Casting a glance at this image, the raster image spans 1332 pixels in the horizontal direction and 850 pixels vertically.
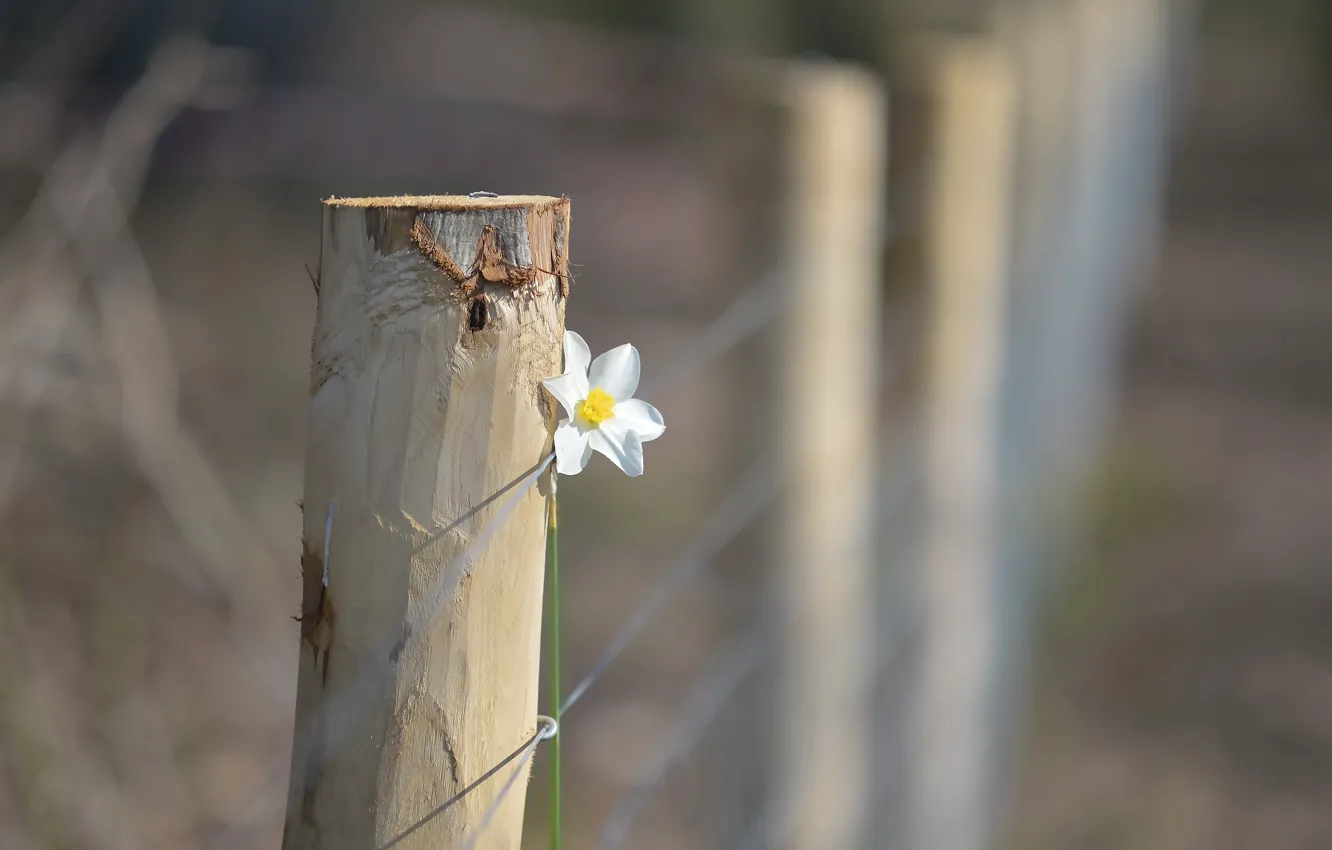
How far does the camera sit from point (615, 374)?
532 mm

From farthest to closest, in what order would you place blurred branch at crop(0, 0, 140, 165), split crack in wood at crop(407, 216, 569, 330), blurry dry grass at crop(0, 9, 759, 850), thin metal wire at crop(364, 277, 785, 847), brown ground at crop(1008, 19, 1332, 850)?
brown ground at crop(1008, 19, 1332, 850) → blurred branch at crop(0, 0, 140, 165) → blurry dry grass at crop(0, 9, 759, 850) → thin metal wire at crop(364, 277, 785, 847) → split crack in wood at crop(407, 216, 569, 330)

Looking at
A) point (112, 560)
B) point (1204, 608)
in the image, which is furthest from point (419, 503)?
point (1204, 608)

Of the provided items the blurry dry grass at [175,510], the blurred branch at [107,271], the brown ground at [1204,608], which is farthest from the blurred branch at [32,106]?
the brown ground at [1204,608]

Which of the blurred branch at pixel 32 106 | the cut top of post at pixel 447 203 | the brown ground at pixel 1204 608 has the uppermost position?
the blurred branch at pixel 32 106

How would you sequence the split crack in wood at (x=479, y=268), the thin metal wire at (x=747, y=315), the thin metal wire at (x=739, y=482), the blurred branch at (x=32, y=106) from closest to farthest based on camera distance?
the split crack in wood at (x=479, y=268), the thin metal wire at (x=739, y=482), the thin metal wire at (x=747, y=315), the blurred branch at (x=32, y=106)

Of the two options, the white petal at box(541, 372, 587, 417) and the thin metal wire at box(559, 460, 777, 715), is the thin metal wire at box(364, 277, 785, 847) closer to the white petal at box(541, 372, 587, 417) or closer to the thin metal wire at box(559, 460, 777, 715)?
the thin metal wire at box(559, 460, 777, 715)

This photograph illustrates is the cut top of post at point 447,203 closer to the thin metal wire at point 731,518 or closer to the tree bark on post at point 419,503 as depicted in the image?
the tree bark on post at point 419,503

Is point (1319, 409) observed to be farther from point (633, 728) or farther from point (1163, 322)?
point (633, 728)

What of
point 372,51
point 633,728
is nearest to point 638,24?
point 372,51

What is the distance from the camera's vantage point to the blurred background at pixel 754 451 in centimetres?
114

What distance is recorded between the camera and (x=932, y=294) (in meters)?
1.43

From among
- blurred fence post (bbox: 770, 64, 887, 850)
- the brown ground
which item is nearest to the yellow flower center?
blurred fence post (bbox: 770, 64, 887, 850)

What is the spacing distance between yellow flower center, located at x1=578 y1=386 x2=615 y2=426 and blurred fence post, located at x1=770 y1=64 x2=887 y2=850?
0.56 m

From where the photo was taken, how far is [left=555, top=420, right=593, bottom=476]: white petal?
52cm
